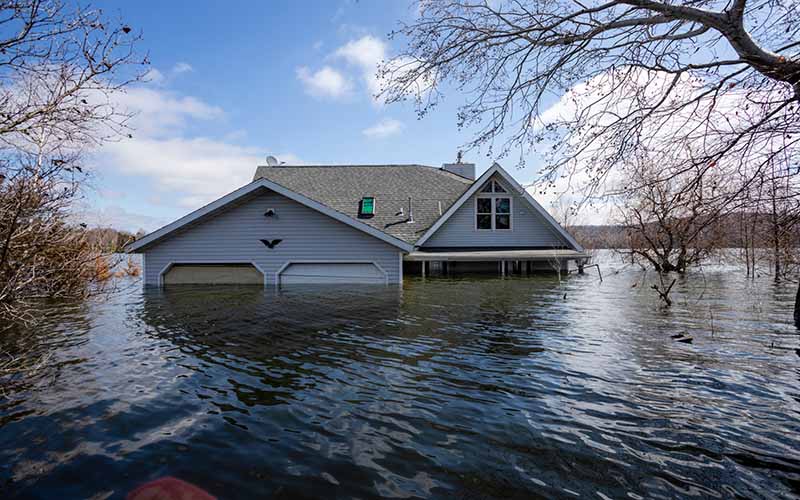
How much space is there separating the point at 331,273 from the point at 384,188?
317 inches

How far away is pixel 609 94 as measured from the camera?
6773 millimetres

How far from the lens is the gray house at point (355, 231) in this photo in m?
15.8

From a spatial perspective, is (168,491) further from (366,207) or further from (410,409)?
(366,207)

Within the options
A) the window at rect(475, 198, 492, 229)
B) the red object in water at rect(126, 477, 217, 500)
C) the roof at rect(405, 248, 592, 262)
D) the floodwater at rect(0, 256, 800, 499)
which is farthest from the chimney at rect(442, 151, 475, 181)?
the red object in water at rect(126, 477, 217, 500)

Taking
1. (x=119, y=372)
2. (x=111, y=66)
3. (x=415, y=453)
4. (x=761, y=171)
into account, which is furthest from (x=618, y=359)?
(x=111, y=66)

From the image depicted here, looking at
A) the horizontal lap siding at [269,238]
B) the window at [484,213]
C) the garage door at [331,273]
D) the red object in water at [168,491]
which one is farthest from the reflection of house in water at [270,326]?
the window at [484,213]

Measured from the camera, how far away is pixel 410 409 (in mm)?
4434

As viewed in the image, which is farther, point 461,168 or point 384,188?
point 461,168

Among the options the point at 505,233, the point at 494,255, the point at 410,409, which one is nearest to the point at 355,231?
the point at 494,255

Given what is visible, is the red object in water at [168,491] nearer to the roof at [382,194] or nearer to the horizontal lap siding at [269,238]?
the roof at [382,194]

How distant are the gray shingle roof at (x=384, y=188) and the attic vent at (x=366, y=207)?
0.21 meters

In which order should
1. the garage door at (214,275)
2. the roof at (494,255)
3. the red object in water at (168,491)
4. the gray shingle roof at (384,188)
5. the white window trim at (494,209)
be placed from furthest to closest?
the white window trim at (494,209) → the gray shingle roof at (384,188) → the roof at (494,255) → the garage door at (214,275) → the red object in water at (168,491)

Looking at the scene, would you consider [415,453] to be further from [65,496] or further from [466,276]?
[466,276]

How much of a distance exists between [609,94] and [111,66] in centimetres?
707
